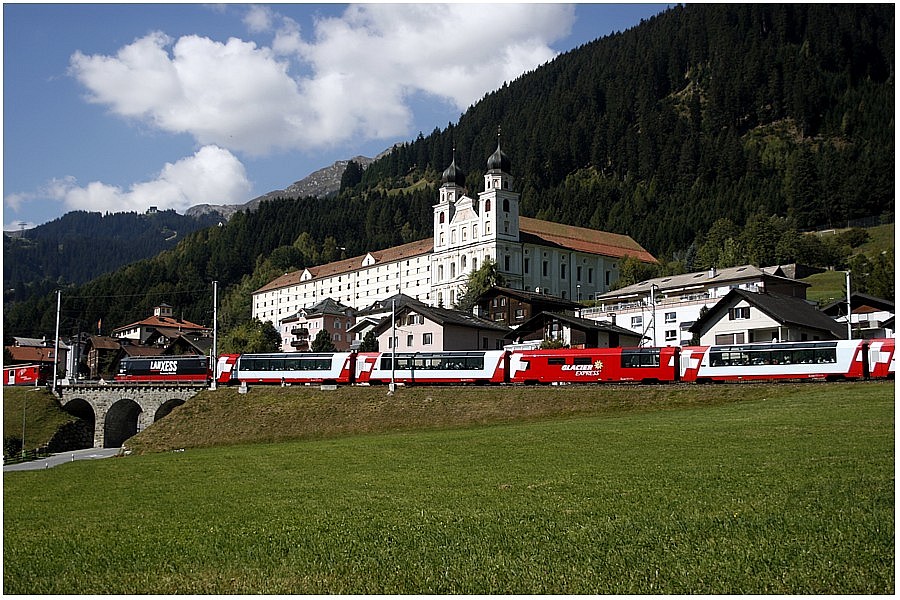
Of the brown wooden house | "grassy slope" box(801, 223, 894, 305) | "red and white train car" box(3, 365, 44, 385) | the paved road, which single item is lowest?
the paved road

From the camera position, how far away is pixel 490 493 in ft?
52.7

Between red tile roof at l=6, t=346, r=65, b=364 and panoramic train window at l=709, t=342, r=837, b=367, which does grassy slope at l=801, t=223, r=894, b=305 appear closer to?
panoramic train window at l=709, t=342, r=837, b=367

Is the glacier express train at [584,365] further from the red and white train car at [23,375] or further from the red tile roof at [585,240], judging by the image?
the red tile roof at [585,240]

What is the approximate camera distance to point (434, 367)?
52.9 meters

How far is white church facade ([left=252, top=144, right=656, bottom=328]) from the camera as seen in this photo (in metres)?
122

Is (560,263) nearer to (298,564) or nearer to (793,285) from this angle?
(793,285)

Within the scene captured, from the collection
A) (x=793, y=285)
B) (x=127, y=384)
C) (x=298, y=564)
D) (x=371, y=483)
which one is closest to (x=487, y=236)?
(x=793, y=285)

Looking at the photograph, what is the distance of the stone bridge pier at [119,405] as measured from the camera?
5719cm

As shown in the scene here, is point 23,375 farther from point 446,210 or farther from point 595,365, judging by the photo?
point 446,210

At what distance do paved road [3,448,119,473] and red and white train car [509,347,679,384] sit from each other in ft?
79.5

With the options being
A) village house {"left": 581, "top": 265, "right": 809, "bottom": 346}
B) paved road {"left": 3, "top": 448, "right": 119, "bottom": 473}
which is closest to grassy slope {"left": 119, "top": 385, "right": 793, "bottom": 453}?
paved road {"left": 3, "top": 448, "right": 119, "bottom": 473}

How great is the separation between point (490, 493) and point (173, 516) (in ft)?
19.7

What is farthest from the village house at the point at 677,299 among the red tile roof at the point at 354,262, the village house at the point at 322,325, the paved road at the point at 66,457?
the red tile roof at the point at 354,262

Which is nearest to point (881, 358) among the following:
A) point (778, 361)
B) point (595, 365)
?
point (778, 361)
